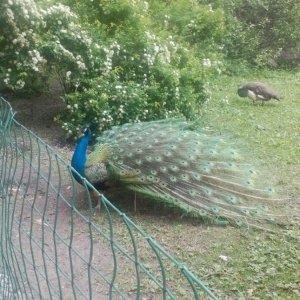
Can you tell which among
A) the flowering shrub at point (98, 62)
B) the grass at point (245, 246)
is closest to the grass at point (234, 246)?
the grass at point (245, 246)

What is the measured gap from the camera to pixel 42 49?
6.56 meters

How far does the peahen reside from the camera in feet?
15.1

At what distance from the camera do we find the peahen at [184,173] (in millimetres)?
4598

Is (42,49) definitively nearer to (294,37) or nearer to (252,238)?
A: (252,238)

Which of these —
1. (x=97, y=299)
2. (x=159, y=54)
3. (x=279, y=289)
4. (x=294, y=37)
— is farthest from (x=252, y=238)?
(x=294, y=37)

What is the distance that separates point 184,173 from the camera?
4699mm

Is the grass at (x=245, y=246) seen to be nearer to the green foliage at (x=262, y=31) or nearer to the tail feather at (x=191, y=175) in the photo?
the tail feather at (x=191, y=175)

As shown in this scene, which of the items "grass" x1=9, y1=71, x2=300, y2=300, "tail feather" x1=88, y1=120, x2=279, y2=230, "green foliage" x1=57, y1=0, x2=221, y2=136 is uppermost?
"green foliage" x1=57, y1=0, x2=221, y2=136

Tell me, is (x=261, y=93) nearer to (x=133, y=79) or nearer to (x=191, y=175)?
(x=133, y=79)

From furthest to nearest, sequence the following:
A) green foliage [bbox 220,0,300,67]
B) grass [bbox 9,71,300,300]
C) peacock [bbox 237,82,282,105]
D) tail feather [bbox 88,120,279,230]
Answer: green foliage [bbox 220,0,300,67] < peacock [bbox 237,82,282,105] < tail feather [bbox 88,120,279,230] < grass [bbox 9,71,300,300]

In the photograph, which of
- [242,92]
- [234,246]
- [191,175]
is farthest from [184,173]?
[242,92]

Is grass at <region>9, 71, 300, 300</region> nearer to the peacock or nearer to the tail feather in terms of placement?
the tail feather

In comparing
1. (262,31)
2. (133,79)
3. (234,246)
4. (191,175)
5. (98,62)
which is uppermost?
(262,31)

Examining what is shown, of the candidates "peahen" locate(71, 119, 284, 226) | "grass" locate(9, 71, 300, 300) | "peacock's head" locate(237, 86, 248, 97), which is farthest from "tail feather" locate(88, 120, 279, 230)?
"peacock's head" locate(237, 86, 248, 97)
